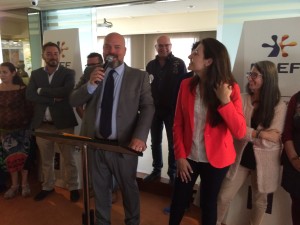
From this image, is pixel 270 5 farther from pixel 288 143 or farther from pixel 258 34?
pixel 288 143

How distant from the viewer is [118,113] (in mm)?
1789

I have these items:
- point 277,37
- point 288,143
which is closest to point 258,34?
point 277,37

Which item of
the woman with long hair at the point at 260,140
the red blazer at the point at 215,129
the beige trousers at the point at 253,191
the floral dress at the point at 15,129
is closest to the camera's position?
the red blazer at the point at 215,129

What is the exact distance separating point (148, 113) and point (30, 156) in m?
1.81

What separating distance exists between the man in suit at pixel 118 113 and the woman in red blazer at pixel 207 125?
290 mm

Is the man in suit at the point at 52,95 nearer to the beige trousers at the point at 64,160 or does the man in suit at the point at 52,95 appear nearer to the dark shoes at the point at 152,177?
the beige trousers at the point at 64,160

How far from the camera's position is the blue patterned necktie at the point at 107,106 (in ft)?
5.86

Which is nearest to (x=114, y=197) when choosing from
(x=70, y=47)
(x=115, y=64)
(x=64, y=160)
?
(x=64, y=160)

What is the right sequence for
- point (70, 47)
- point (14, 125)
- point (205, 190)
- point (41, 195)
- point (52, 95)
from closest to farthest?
1. point (205, 190)
2. point (52, 95)
3. point (14, 125)
4. point (41, 195)
5. point (70, 47)

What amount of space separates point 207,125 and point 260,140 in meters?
0.57

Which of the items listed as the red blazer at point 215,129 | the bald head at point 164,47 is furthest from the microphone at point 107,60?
the bald head at point 164,47

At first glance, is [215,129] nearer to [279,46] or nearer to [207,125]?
[207,125]

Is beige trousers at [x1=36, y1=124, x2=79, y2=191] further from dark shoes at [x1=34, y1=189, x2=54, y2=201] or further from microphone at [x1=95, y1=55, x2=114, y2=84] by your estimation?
microphone at [x1=95, y1=55, x2=114, y2=84]

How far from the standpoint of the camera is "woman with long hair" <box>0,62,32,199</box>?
2.67m
